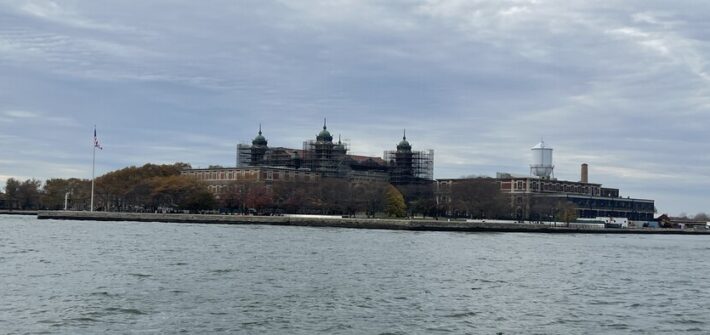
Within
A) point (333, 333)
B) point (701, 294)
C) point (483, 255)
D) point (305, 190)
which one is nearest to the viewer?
point (333, 333)

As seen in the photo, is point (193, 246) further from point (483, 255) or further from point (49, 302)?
point (49, 302)

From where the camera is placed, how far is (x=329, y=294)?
38.3 m

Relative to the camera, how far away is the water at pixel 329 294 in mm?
30270

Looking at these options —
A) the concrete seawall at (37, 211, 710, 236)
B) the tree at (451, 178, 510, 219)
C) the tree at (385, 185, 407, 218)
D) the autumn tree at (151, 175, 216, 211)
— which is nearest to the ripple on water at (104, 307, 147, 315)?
the concrete seawall at (37, 211, 710, 236)

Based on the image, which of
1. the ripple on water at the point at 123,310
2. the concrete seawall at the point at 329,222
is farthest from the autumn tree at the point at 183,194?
the ripple on water at the point at 123,310

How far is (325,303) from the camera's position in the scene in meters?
35.4

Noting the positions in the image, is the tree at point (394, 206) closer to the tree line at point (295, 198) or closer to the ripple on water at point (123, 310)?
the tree line at point (295, 198)

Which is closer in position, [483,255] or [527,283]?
[527,283]

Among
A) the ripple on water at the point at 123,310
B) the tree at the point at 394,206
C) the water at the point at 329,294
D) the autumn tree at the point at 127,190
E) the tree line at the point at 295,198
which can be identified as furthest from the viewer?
the autumn tree at the point at 127,190

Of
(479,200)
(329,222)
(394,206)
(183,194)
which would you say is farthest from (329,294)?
(479,200)

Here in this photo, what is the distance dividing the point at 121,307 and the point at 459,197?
168 meters

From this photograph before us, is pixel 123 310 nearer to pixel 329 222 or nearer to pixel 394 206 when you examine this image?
pixel 329 222

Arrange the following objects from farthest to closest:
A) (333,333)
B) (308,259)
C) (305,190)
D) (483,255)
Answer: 1. (305,190)
2. (483,255)
3. (308,259)
4. (333,333)

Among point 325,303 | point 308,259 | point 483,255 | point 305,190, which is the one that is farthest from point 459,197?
point 325,303
